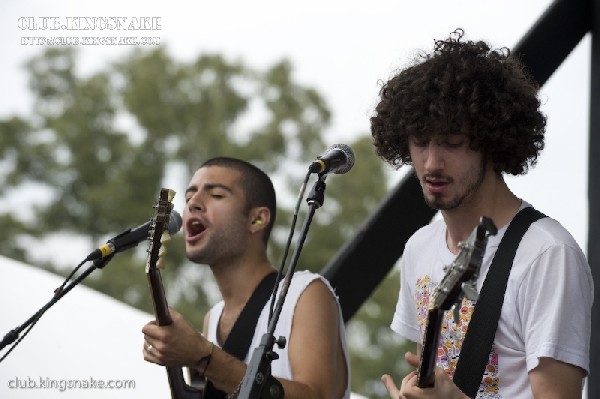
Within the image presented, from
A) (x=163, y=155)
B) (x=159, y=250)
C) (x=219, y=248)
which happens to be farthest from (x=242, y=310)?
(x=163, y=155)

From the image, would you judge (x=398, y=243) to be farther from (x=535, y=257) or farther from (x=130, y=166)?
(x=130, y=166)

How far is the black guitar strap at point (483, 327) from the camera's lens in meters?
2.51

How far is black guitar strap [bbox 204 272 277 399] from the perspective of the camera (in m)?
3.34

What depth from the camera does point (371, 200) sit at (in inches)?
659

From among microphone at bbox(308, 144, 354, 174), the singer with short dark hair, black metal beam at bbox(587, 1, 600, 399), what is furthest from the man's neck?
black metal beam at bbox(587, 1, 600, 399)

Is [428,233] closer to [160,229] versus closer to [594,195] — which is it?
[160,229]

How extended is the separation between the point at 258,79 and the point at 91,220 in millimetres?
3991

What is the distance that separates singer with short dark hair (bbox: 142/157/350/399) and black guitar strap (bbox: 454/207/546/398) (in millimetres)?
594

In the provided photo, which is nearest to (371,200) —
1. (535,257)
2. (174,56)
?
(174,56)

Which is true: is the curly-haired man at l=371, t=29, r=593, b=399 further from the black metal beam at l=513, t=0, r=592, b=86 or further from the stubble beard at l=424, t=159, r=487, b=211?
the black metal beam at l=513, t=0, r=592, b=86

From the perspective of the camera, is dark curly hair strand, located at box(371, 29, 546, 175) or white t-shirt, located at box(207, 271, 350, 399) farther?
white t-shirt, located at box(207, 271, 350, 399)

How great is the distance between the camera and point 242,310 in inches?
135

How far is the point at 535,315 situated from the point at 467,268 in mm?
481

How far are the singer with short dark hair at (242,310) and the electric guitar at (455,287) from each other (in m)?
0.75
